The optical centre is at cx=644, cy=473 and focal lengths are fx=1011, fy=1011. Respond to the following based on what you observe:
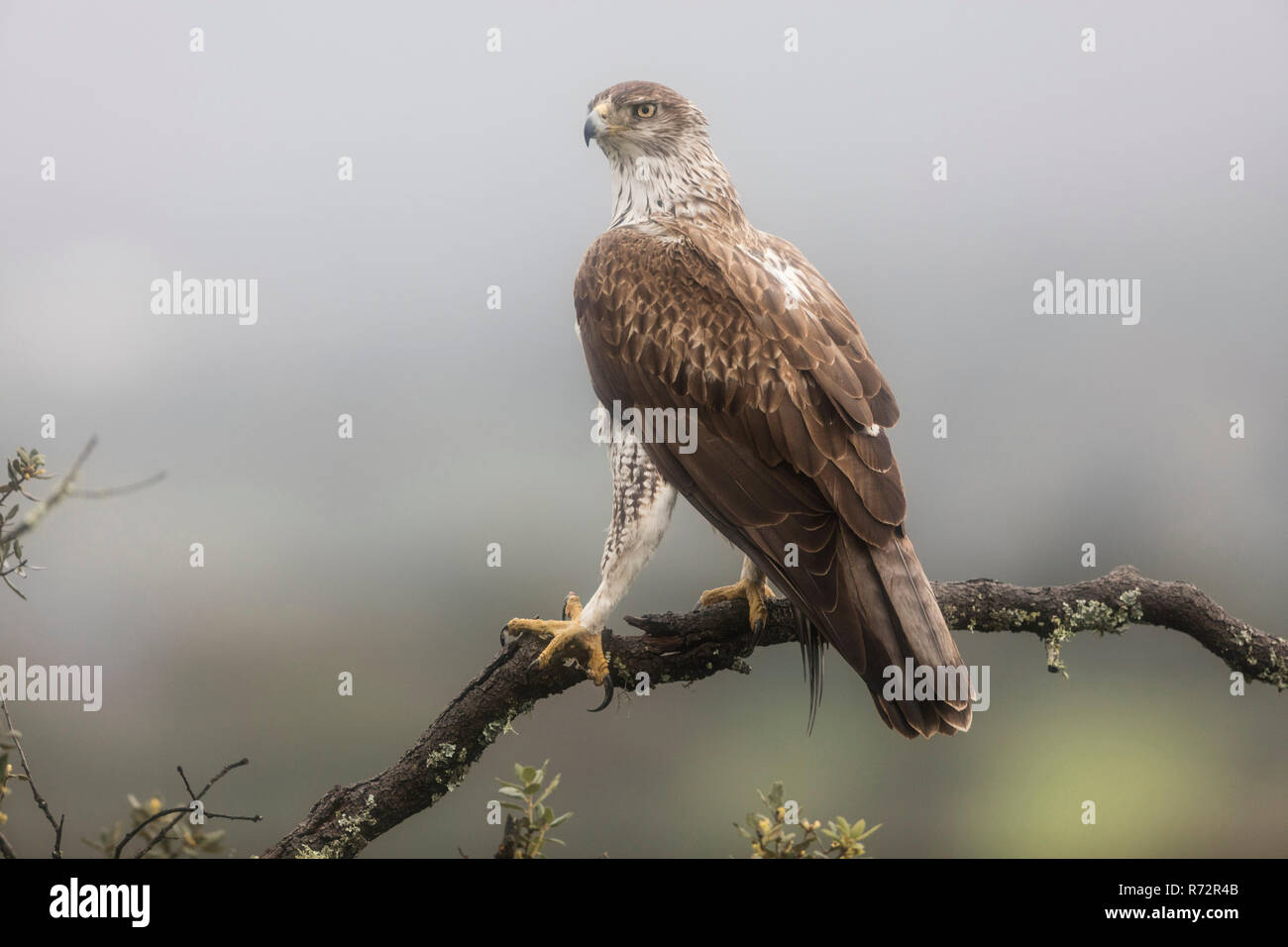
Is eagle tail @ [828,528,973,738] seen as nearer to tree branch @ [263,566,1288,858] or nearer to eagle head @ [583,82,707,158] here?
tree branch @ [263,566,1288,858]

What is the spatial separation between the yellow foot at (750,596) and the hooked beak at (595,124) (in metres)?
1.22

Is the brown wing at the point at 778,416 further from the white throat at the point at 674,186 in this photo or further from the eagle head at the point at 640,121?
the eagle head at the point at 640,121

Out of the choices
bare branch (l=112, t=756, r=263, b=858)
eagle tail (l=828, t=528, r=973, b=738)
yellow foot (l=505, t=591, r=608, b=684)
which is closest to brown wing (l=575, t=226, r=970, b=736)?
eagle tail (l=828, t=528, r=973, b=738)

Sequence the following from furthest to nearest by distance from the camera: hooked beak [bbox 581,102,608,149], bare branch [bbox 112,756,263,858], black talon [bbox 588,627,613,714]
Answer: hooked beak [bbox 581,102,608,149] → black talon [bbox 588,627,613,714] → bare branch [bbox 112,756,263,858]

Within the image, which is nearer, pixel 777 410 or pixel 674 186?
pixel 777 410

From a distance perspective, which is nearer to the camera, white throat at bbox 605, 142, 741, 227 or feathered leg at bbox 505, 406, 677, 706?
feathered leg at bbox 505, 406, 677, 706

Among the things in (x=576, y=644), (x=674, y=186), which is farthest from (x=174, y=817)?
(x=674, y=186)

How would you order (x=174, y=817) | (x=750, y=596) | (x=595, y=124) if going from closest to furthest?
1. (x=174, y=817)
2. (x=750, y=596)
3. (x=595, y=124)

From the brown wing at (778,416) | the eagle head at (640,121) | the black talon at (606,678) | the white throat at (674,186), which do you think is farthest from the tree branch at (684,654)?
the eagle head at (640,121)

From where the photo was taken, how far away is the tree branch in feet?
7.13

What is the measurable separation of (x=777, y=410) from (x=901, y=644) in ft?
1.79

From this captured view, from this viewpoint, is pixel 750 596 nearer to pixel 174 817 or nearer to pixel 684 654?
→ pixel 684 654

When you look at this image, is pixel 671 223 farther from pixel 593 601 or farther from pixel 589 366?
pixel 593 601

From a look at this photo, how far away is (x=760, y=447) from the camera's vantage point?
2154mm
